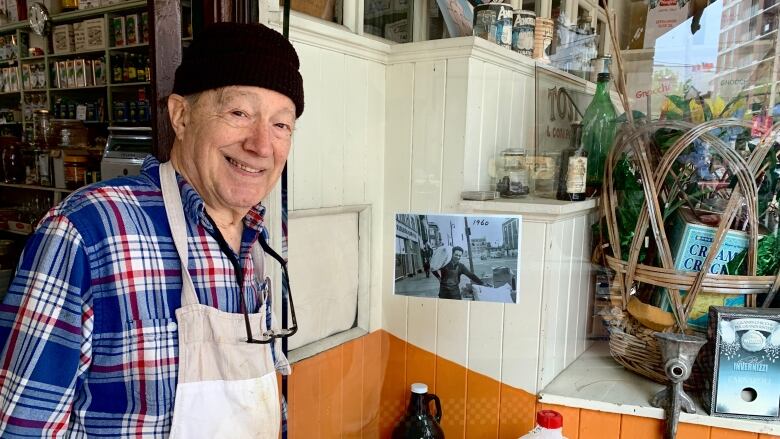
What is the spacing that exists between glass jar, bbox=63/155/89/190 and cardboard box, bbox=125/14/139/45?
613 millimetres

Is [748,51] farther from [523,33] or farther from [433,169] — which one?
[433,169]

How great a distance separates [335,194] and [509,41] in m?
0.63

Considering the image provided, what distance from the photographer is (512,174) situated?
143 cm

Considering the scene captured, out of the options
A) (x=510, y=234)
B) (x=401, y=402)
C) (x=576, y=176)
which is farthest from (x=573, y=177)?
(x=401, y=402)

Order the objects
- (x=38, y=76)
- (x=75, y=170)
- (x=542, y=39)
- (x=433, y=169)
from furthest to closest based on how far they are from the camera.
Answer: (x=38, y=76), (x=75, y=170), (x=542, y=39), (x=433, y=169)

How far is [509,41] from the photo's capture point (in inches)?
58.7

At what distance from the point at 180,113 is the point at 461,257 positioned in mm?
691

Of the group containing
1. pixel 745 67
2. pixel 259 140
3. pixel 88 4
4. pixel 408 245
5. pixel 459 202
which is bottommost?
pixel 408 245

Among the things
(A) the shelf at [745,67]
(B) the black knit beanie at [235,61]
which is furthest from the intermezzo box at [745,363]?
(B) the black knit beanie at [235,61]

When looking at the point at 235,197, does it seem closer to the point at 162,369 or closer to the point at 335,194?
the point at 162,369

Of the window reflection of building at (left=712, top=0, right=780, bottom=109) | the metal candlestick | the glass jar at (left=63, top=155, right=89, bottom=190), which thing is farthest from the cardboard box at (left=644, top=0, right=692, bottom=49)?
the glass jar at (left=63, top=155, right=89, bottom=190)

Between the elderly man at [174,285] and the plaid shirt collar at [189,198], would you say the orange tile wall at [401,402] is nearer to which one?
the elderly man at [174,285]

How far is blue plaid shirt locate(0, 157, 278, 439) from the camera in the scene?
2.18ft

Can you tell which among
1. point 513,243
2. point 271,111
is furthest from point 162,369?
point 513,243
